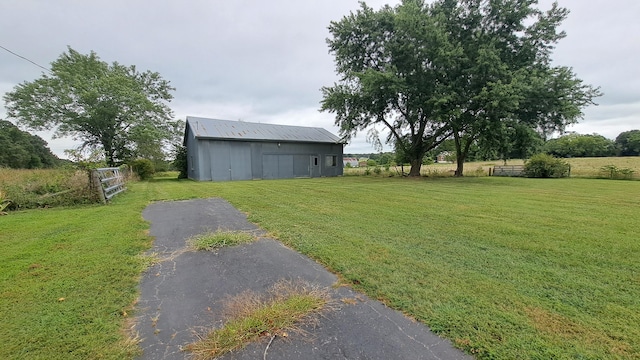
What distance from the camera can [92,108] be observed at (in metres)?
20.6

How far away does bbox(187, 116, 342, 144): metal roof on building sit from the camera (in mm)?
18453

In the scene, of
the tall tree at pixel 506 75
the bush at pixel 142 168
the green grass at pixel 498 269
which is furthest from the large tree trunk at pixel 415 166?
the bush at pixel 142 168

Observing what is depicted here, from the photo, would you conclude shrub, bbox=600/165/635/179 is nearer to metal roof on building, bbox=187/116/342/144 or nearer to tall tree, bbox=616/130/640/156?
metal roof on building, bbox=187/116/342/144

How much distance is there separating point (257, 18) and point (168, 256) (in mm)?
11171

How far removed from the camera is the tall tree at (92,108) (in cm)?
2012

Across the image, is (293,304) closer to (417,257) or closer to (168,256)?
(417,257)

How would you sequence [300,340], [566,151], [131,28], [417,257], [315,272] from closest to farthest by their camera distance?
[300,340] → [315,272] → [417,257] → [131,28] → [566,151]

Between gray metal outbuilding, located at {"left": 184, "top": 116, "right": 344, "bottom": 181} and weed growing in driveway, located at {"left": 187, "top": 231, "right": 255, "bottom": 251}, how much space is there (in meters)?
14.5

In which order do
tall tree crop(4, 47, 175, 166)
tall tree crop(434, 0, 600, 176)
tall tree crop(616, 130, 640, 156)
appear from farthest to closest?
1. tall tree crop(616, 130, 640, 156)
2. tall tree crop(4, 47, 175, 166)
3. tall tree crop(434, 0, 600, 176)

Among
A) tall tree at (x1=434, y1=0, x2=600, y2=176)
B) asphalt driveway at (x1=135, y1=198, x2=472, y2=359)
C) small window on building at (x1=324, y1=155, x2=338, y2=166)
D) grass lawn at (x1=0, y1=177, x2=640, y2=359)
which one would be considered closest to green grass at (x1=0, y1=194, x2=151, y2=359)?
grass lawn at (x1=0, y1=177, x2=640, y2=359)

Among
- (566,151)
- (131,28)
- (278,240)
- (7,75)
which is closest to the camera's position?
(278,240)

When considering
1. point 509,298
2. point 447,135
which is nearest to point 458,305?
point 509,298

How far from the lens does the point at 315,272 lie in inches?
121

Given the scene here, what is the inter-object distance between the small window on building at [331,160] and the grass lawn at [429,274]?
682 inches
